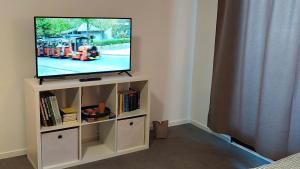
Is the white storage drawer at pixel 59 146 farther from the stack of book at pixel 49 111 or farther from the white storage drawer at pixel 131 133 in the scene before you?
the white storage drawer at pixel 131 133

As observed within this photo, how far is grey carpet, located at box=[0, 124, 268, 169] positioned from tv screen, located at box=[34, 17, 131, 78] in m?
0.88

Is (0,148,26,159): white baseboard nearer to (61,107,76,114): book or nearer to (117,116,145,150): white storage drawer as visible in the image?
(61,107,76,114): book

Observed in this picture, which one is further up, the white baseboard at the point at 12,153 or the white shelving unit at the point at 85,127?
the white shelving unit at the point at 85,127

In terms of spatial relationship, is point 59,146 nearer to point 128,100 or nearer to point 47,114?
point 47,114

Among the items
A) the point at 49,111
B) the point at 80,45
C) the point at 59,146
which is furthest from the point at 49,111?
the point at 80,45

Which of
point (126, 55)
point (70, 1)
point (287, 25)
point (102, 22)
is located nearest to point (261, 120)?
point (287, 25)

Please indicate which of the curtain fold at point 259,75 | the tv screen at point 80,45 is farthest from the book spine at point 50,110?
the curtain fold at point 259,75

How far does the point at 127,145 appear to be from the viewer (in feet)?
11.1

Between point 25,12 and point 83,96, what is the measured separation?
3.27 ft

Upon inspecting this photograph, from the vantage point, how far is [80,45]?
9.92ft

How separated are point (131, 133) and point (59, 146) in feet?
2.45

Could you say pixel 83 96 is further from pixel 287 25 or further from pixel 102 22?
pixel 287 25

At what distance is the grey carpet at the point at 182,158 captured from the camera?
122 inches

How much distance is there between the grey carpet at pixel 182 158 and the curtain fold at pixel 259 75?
0.16m
